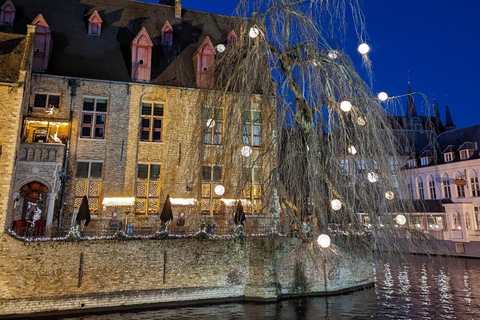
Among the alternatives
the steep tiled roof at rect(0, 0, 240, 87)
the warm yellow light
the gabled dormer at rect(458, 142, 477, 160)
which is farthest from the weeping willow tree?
the gabled dormer at rect(458, 142, 477, 160)

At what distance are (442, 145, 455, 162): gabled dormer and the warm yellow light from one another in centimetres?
2280

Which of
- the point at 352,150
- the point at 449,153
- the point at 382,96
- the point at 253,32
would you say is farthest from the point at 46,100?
the point at 449,153

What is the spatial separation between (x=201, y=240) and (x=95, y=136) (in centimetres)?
679

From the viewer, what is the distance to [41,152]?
1214 centimetres

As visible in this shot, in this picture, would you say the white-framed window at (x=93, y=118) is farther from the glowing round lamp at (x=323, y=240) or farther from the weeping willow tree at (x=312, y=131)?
the glowing round lamp at (x=323, y=240)

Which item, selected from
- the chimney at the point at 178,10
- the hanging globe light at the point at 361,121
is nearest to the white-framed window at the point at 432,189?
the chimney at the point at 178,10

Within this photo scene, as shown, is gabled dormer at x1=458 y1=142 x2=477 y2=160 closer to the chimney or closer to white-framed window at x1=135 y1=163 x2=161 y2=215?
the chimney

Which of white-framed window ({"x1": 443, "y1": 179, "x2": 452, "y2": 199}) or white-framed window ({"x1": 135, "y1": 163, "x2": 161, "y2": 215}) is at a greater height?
white-framed window ({"x1": 443, "y1": 179, "x2": 452, "y2": 199})

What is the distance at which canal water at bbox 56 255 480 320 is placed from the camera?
982 cm

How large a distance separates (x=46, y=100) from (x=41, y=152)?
297cm

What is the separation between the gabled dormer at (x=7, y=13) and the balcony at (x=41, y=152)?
283 inches

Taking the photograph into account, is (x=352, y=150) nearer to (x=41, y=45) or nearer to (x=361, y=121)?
(x=361, y=121)

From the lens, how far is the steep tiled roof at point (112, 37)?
14922mm

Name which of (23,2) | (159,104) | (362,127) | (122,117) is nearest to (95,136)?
(122,117)
